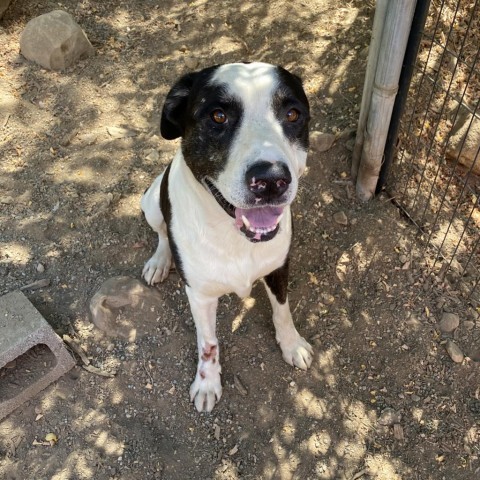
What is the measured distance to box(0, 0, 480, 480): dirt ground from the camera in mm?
3217

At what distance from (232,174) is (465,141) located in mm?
2220

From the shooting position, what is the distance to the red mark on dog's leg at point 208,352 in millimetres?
3328

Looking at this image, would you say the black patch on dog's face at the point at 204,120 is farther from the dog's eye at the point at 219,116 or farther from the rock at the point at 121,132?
the rock at the point at 121,132

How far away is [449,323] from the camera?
3.56 meters

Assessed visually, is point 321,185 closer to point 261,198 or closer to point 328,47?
point 328,47

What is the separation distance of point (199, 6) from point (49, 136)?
6.09ft

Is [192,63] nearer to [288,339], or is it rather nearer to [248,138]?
[288,339]

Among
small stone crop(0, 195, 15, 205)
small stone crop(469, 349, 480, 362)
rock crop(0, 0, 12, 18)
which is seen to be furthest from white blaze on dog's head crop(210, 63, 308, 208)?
rock crop(0, 0, 12, 18)

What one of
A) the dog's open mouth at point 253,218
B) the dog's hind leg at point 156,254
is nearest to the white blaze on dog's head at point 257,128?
the dog's open mouth at point 253,218

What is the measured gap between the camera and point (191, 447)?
3.23 metres

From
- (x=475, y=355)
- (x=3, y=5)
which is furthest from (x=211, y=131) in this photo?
(x=3, y=5)

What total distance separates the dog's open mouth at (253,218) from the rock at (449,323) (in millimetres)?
1609

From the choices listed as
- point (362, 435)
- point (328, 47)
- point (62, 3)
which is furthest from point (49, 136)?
point (362, 435)

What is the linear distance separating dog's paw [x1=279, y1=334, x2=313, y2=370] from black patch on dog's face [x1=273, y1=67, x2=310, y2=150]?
1333mm
